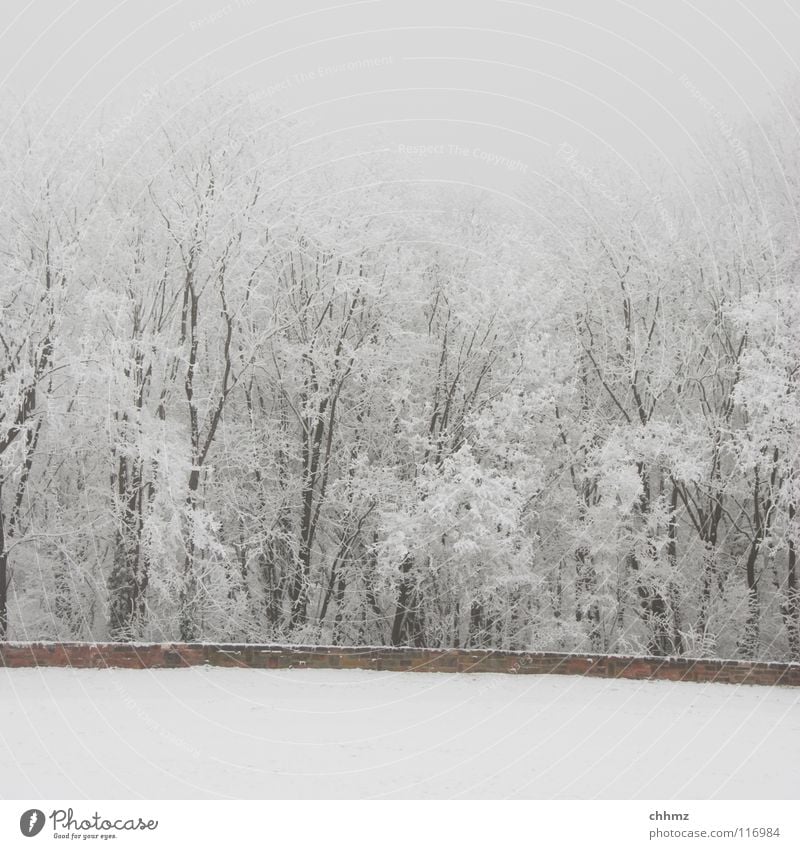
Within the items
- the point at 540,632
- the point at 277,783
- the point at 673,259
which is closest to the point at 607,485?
the point at 540,632

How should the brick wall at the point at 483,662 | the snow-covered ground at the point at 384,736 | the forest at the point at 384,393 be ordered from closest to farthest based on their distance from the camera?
the snow-covered ground at the point at 384,736, the brick wall at the point at 483,662, the forest at the point at 384,393

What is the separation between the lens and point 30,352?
17266mm

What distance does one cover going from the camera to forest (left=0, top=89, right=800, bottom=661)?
18172mm

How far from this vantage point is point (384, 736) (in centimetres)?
1239

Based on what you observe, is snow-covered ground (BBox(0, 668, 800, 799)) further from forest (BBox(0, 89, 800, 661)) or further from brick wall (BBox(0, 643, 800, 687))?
forest (BBox(0, 89, 800, 661))

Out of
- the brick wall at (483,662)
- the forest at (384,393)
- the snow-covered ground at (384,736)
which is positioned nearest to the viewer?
the snow-covered ground at (384,736)

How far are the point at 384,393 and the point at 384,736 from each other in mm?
11051

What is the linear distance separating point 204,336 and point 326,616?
287 inches

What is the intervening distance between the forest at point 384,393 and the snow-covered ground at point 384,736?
10.5 feet

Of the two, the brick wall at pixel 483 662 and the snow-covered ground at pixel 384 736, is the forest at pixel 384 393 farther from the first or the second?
the snow-covered ground at pixel 384 736

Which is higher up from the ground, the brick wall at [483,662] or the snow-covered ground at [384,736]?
the brick wall at [483,662]

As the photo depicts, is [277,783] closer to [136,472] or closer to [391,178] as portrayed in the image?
[136,472]

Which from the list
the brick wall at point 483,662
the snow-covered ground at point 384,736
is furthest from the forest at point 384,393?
the snow-covered ground at point 384,736

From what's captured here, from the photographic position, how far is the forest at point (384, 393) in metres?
18.2
